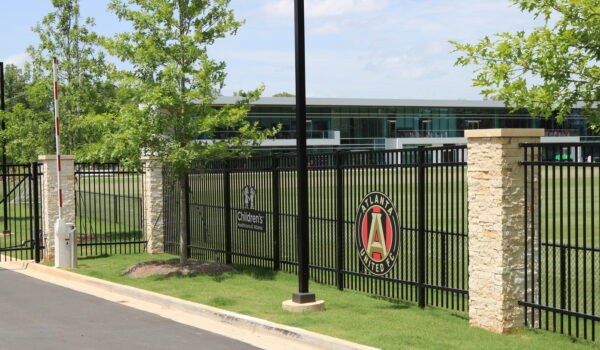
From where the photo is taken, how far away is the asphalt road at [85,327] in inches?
368

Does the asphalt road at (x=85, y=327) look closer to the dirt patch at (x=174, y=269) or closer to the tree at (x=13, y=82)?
the dirt patch at (x=174, y=269)

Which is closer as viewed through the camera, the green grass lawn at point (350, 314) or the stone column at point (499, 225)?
the green grass lawn at point (350, 314)

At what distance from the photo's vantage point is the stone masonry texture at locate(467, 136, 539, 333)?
9.20 meters

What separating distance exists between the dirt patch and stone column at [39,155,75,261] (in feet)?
11.3

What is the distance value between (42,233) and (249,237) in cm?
667

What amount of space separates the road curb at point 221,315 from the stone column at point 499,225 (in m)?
1.97

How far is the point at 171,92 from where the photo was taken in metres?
14.7

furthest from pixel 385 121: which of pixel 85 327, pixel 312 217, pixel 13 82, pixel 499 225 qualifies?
pixel 499 225

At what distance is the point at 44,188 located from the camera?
18500 mm

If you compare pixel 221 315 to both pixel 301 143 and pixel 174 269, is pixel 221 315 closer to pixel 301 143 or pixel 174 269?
pixel 301 143

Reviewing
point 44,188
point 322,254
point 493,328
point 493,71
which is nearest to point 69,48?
point 44,188

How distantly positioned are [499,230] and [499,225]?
6 centimetres

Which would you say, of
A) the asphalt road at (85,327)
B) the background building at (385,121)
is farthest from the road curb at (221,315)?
the background building at (385,121)

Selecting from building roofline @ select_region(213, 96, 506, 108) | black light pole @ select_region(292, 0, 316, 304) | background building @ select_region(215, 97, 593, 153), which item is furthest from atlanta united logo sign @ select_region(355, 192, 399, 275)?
background building @ select_region(215, 97, 593, 153)
